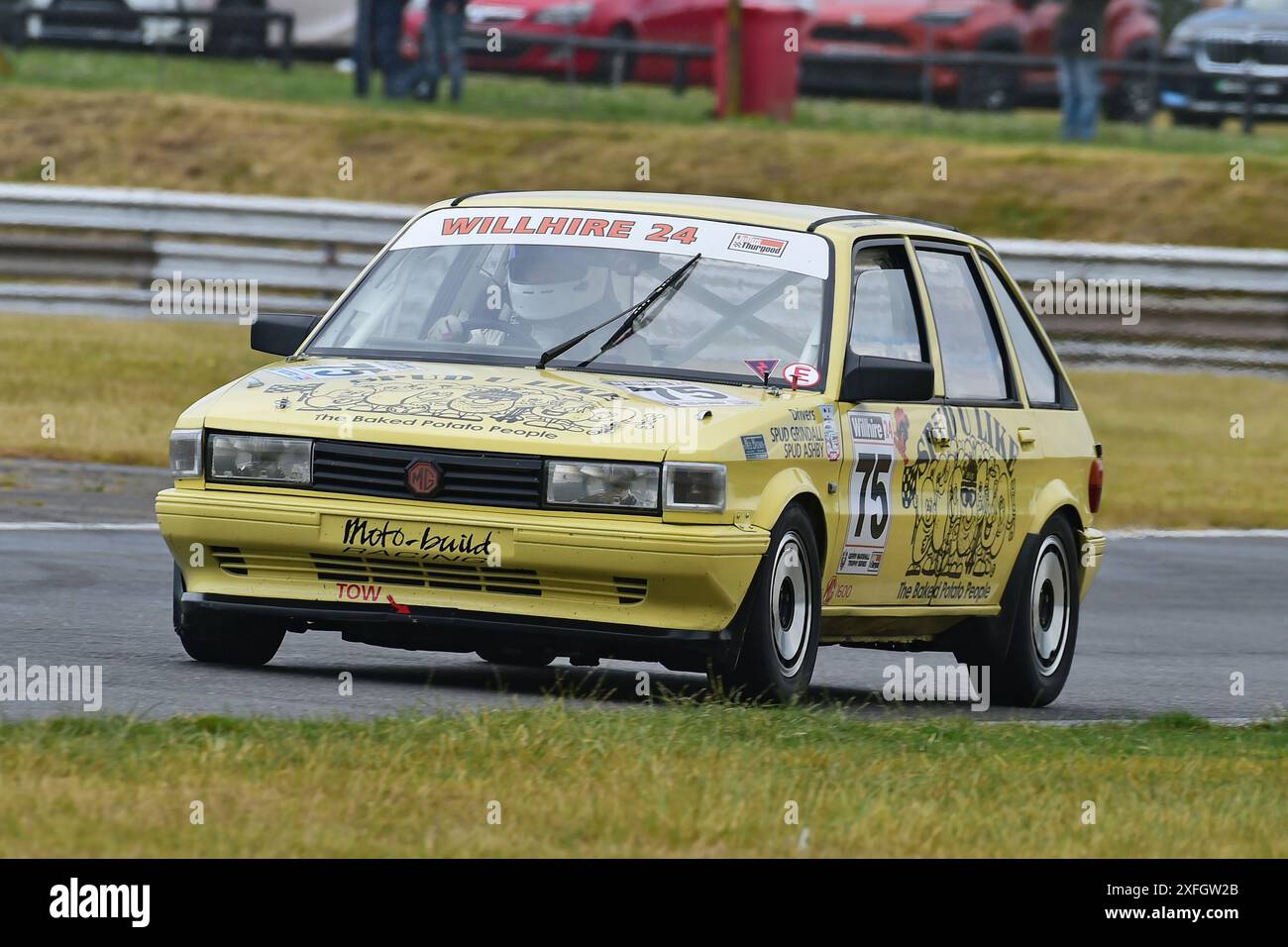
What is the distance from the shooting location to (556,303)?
28.4ft

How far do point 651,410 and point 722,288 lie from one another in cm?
95

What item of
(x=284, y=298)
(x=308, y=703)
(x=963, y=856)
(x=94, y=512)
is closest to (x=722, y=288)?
(x=308, y=703)

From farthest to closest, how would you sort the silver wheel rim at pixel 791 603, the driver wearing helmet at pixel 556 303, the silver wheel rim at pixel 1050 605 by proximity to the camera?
1. the silver wheel rim at pixel 1050 605
2. the driver wearing helmet at pixel 556 303
3. the silver wheel rim at pixel 791 603

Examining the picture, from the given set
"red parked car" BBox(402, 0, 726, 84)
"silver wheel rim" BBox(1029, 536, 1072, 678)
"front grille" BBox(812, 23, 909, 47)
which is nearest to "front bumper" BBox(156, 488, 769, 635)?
"silver wheel rim" BBox(1029, 536, 1072, 678)

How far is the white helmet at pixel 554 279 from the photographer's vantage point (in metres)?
8.64

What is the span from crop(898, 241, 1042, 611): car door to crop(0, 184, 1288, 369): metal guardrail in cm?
1186

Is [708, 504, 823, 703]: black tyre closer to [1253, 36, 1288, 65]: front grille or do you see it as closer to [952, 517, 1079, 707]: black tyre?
[952, 517, 1079, 707]: black tyre

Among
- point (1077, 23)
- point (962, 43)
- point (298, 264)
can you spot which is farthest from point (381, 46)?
point (962, 43)

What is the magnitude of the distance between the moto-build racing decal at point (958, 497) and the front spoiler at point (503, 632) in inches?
53.7

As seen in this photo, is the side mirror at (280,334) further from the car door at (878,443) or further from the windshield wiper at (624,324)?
the car door at (878,443)

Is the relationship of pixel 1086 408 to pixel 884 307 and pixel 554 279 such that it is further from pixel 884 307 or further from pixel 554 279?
pixel 554 279

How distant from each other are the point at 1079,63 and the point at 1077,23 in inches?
14.9

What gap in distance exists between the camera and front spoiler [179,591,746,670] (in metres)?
7.70

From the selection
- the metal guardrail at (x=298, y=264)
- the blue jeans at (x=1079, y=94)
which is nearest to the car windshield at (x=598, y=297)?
the metal guardrail at (x=298, y=264)
